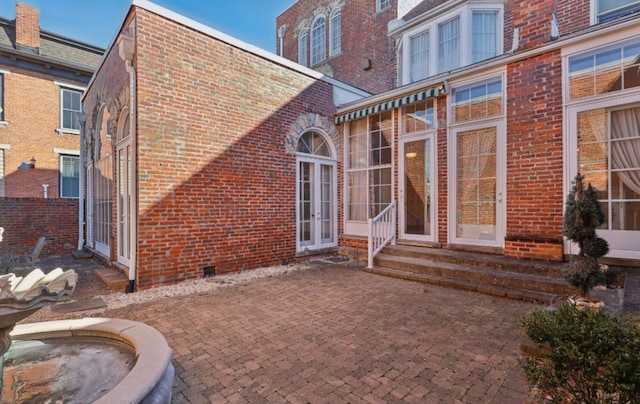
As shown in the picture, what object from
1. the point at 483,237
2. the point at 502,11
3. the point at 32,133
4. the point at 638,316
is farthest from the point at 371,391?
the point at 32,133

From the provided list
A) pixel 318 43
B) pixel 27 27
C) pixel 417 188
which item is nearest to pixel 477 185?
pixel 417 188

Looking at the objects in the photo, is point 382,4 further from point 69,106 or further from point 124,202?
point 69,106

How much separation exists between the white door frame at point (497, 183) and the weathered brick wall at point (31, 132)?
14.1 m

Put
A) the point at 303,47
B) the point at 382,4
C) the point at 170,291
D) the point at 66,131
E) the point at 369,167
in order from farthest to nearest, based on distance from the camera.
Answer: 1. the point at 303,47
2. the point at 66,131
3. the point at 382,4
4. the point at 369,167
5. the point at 170,291

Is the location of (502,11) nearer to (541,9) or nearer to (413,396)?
(541,9)

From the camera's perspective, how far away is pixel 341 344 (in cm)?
291

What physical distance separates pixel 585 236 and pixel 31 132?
53.0 feet

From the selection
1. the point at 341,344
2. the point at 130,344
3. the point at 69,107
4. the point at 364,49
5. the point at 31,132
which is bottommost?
the point at 341,344

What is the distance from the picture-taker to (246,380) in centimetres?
234

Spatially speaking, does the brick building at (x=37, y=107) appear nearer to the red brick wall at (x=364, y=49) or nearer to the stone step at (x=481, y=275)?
the red brick wall at (x=364, y=49)

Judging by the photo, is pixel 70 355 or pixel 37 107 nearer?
pixel 70 355

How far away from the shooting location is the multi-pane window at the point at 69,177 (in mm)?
12125

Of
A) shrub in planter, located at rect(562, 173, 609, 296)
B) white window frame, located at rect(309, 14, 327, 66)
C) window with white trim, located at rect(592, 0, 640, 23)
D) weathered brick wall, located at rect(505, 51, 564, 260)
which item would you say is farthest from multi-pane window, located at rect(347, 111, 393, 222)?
white window frame, located at rect(309, 14, 327, 66)

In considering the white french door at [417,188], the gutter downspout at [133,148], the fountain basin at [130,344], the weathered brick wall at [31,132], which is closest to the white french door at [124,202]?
the gutter downspout at [133,148]
